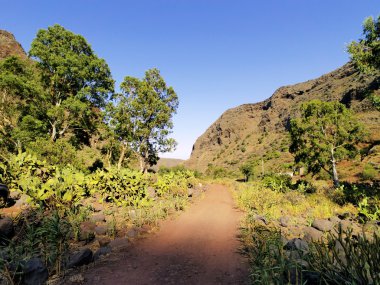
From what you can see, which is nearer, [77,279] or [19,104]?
[77,279]

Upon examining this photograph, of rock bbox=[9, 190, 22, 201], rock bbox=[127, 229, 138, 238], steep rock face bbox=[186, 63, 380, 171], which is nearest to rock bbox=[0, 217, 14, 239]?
rock bbox=[127, 229, 138, 238]

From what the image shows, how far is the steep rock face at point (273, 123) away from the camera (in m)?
58.2

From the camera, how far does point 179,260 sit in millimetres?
5605

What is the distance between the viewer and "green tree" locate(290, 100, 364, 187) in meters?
19.1

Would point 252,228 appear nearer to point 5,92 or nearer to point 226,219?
point 226,219

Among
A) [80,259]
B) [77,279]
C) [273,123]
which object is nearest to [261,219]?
[80,259]

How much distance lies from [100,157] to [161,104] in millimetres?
8459

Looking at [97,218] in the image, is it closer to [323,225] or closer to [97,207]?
[97,207]

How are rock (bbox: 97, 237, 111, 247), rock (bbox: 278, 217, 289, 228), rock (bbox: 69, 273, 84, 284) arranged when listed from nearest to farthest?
rock (bbox: 69, 273, 84, 284) → rock (bbox: 97, 237, 111, 247) → rock (bbox: 278, 217, 289, 228)

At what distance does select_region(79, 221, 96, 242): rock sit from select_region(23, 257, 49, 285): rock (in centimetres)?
212

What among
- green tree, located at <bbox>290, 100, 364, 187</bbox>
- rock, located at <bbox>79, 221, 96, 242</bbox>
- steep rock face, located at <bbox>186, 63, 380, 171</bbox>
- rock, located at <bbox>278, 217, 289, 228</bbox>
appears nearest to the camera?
rock, located at <bbox>79, 221, 96, 242</bbox>

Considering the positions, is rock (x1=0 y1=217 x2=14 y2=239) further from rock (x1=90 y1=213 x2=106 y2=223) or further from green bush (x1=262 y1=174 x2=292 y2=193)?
green bush (x1=262 y1=174 x2=292 y2=193)

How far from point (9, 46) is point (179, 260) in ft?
177

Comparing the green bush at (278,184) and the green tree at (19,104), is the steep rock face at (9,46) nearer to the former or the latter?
the green tree at (19,104)
